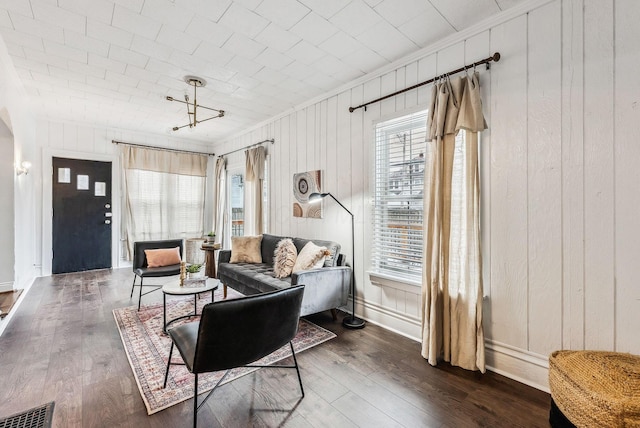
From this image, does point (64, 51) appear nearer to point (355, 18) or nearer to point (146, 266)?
point (146, 266)

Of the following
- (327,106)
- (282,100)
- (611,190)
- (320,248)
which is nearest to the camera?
(611,190)

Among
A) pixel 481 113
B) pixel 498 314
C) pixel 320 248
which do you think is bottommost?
pixel 498 314

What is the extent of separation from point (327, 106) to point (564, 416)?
11.6 ft

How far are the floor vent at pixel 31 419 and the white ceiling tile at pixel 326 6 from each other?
10.2 ft

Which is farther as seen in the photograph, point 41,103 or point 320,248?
point 41,103

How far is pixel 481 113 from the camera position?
2.26 m

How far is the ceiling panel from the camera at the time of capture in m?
2.23

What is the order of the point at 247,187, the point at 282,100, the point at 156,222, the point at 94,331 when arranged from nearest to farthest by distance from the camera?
the point at 94,331, the point at 282,100, the point at 247,187, the point at 156,222

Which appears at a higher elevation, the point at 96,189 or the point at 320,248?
the point at 96,189

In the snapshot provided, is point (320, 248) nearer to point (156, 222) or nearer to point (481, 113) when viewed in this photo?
point (481, 113)

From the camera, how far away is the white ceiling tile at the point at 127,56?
2.81 meters

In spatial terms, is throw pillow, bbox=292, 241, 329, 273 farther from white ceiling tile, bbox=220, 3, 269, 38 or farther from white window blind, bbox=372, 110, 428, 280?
white ceiling tile, bbox=220, 3, 269, 38

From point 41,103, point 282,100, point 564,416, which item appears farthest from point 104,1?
point 564,416

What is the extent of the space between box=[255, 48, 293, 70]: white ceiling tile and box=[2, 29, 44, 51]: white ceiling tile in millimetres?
1936
